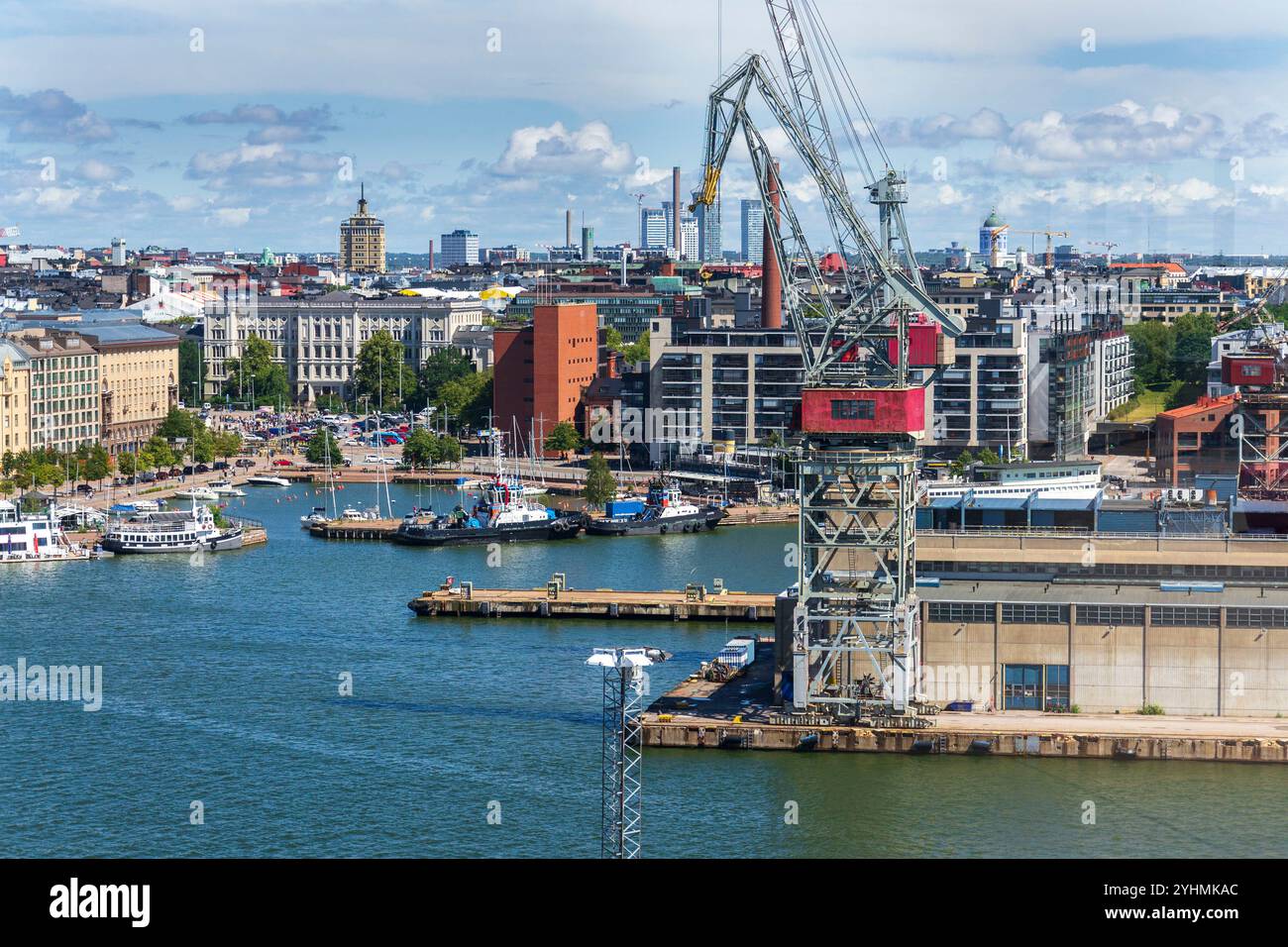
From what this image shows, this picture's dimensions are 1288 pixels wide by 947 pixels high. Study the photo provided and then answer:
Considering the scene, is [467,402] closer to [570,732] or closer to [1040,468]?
[1040,468]

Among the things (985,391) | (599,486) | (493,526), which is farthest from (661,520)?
(985,391)

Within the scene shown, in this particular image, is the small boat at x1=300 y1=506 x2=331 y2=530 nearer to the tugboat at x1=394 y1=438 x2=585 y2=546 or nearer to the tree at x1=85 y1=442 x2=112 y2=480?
the tugboat at x1=394 y1=438 x2=585 y2=546

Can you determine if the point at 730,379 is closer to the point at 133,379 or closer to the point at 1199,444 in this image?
the point at 1199,444

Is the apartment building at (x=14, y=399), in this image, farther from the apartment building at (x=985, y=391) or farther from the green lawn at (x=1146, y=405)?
the green lawn at (x=1146, y=405)

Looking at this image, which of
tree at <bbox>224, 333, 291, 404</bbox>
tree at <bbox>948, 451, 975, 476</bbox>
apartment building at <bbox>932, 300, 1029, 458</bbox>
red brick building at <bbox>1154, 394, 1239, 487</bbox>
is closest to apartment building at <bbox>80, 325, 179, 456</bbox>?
tree at <bbox>224, 333, 291, 404</bbox>

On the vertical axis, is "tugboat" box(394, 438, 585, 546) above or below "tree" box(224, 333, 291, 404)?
below
